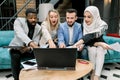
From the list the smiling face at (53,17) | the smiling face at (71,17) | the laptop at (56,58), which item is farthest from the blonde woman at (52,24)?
the laptop at (56,58)


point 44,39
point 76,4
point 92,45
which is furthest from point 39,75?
point 76,4

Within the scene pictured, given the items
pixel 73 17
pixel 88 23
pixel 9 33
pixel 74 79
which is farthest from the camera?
pixel 9 33

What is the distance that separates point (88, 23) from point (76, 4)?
3941 mm

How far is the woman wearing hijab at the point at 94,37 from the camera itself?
2545 millimetres

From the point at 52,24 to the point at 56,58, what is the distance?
985 mm

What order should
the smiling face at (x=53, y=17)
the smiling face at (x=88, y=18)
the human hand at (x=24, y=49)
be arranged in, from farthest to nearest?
the smiling face at (x=88, y=18), the smiling face at (x=53, y=17), the human hand at (x=24, y=49)

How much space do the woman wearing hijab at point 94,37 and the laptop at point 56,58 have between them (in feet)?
2.68

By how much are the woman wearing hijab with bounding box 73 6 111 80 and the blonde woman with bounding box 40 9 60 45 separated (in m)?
0.35

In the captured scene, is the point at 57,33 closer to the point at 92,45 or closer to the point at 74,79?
the point at 92,45

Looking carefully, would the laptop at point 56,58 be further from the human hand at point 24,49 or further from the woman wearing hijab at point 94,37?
the woman wearing hijab at point 94,37

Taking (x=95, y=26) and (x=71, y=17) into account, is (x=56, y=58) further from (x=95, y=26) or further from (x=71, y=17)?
(x=95, y=26)

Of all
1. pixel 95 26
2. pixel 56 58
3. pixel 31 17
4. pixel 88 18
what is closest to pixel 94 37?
pixel 95 26

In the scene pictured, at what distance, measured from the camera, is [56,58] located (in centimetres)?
165

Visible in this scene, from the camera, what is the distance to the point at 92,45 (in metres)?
2.67
